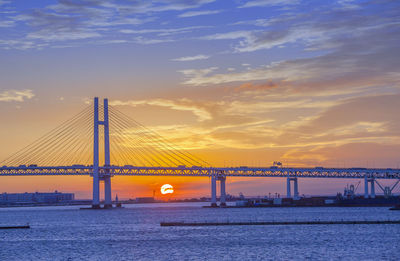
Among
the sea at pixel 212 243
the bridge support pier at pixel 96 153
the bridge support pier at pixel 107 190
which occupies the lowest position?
the sea at pixel 212 243

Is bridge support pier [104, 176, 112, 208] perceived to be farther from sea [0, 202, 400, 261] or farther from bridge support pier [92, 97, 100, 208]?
sea [0, 202, 400, 261]

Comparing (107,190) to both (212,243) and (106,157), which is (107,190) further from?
(212,243)

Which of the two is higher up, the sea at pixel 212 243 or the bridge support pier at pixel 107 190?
the bridge support pier at pixel 107 190

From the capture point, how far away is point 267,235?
63531 millimetres

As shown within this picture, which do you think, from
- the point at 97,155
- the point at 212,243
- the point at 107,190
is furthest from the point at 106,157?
the point at 212,243

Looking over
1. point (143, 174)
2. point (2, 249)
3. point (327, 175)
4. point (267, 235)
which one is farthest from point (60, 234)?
point (327, 175)

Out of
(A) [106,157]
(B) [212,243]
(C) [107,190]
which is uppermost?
(A) [106,157]

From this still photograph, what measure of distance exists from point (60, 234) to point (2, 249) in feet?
53.6

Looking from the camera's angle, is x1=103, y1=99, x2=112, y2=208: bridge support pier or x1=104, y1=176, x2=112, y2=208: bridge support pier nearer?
x1=103, y1=99, x2=112, y2=208: bridge support pier

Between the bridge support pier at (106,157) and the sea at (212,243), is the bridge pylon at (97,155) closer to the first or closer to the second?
the bridge support pier at (106,157)

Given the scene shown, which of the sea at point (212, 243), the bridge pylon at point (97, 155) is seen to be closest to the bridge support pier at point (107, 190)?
the bridge pylon at point (97, 155)

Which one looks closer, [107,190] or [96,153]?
[96,153]

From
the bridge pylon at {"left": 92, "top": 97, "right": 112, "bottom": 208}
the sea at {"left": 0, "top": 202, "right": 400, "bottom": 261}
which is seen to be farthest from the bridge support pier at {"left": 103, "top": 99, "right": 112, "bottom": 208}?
the sea at {"left": 0, "top": 202, "right": 400, "bottom": 261}

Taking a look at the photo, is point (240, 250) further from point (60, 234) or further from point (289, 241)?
point (60, 234)
